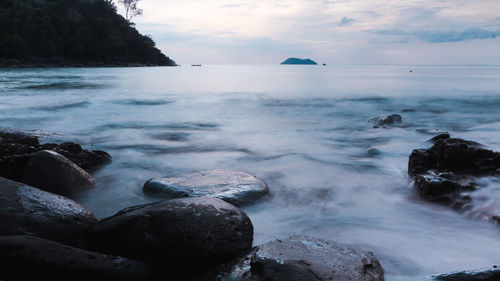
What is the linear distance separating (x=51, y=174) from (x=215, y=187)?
1487 mm

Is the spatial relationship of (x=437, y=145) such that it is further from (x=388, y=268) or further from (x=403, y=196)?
(x=388, y=268)

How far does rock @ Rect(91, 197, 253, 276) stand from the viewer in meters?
2.09

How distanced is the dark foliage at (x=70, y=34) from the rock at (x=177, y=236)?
63453mm

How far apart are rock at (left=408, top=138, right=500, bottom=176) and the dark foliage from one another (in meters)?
63.5

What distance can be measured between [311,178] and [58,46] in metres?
68.2

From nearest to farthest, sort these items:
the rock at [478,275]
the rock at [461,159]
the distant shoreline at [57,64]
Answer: the rock at [478,275]
the rock at [461,159]
the distant shoreline at [57,64]

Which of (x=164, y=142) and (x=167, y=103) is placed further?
(x=167, y=103)

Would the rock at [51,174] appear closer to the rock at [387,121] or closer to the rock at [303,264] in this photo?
the rock at [303,264]

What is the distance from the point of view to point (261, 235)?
2.92 metres

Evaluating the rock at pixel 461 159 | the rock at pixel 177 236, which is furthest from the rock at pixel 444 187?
the rock at pixel 177 236

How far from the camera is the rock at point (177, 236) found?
82.3 inches

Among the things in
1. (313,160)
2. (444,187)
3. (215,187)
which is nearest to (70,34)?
(313,160)

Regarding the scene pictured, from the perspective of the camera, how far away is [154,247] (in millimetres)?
2092

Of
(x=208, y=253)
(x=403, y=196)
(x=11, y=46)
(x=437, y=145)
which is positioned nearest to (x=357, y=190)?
(x=403, y=196)
